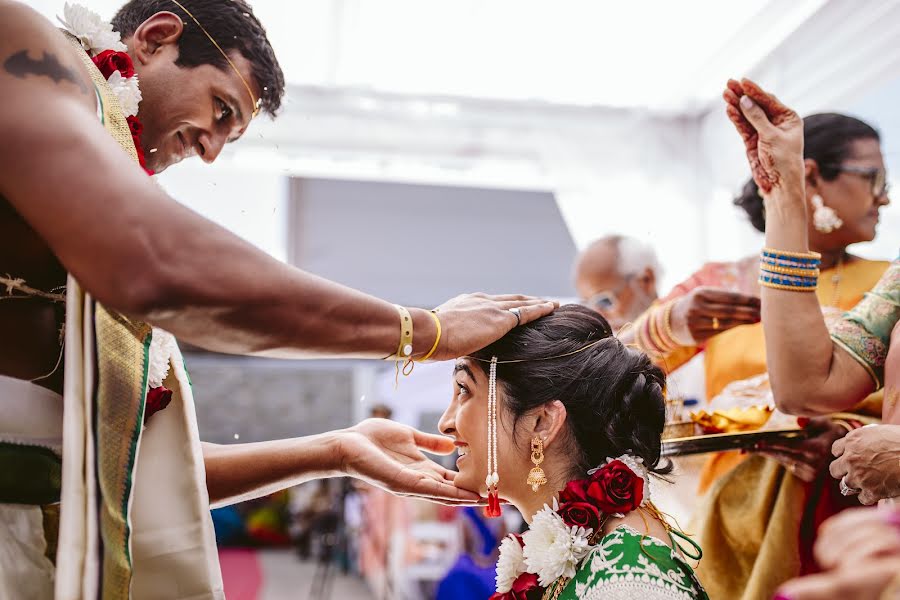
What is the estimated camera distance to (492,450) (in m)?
2.07

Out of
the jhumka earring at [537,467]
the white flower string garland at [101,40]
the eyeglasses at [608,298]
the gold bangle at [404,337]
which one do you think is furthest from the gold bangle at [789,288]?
the white flower string garland at [101,40]

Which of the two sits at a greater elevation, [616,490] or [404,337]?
[404,337]

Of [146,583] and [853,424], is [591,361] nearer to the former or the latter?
[853,424]

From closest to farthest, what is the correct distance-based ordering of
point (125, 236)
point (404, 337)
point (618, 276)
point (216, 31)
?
point (125, 236) → point (404, 337) → point (216, 31) → point (618, 276)

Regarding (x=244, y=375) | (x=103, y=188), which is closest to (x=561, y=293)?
(x=103, y=188)

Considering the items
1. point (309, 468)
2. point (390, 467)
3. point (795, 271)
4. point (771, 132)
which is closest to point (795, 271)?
point (795, 271)

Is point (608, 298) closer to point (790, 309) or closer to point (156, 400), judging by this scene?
point (790, 309)

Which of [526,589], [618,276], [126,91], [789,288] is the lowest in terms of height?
[526,589]

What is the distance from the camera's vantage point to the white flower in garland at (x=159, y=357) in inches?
68.0

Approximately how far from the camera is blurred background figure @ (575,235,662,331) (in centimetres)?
350

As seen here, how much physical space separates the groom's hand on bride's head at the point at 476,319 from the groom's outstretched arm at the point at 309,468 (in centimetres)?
51

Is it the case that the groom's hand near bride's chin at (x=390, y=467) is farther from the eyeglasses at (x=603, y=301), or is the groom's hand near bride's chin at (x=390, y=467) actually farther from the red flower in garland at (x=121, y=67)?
the eyeglasses at (x=603, y=301)

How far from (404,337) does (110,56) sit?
0.89 metres

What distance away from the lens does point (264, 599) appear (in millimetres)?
8141
